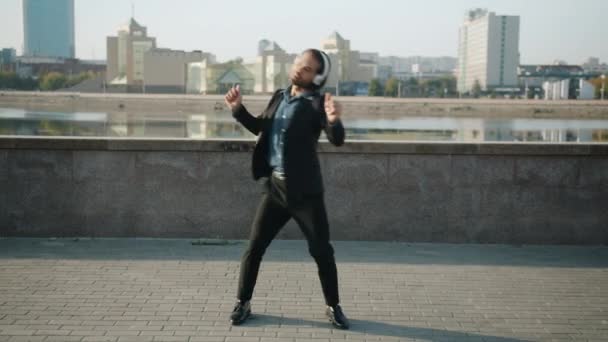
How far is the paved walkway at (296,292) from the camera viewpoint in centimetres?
462

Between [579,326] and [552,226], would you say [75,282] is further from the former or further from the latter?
[552,226]

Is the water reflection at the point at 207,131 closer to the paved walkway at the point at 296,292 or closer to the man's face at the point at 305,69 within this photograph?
the paved walkway at the point at 296,292

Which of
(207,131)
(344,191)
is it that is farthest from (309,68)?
(207,131)

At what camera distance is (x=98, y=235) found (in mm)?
7465

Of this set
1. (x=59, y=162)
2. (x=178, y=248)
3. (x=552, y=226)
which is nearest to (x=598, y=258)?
(x=552, y=226)

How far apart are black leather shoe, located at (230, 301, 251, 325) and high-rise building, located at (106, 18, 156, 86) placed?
5603 inches

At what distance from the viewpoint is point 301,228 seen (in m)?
4.76

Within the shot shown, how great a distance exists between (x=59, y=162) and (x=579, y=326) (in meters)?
5.25

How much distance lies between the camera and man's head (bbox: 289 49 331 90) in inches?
179

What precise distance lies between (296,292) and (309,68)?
1.88m

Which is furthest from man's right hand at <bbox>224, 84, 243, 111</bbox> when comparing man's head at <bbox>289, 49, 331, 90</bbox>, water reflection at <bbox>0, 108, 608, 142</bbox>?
water reflection at <bbox>0, 108, 608, 142</bbox>

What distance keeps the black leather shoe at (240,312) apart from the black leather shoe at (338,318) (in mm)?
556

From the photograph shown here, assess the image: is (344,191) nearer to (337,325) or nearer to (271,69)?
(337,325)

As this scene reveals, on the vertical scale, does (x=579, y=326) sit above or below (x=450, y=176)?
below
